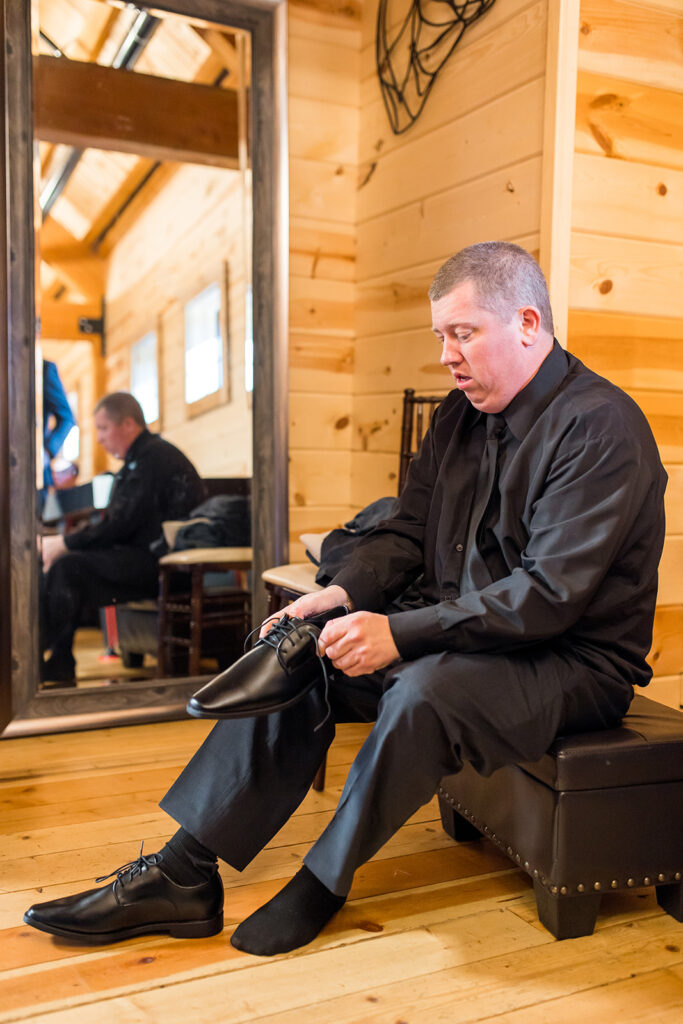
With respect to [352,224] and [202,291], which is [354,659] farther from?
[352,224]

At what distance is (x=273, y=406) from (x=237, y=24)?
111cm

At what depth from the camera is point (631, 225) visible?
220 cm

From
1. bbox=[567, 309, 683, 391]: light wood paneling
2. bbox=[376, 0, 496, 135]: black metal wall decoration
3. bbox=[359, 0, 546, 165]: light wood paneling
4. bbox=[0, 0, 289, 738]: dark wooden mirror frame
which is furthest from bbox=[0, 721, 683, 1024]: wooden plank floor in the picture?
bbox=[376, 0, 496, 135]: black metal wall decoration

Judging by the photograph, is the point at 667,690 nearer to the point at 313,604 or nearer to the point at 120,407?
the point at 313,604

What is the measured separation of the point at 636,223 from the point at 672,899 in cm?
149

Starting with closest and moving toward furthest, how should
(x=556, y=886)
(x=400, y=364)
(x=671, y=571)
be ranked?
(x=556, y=886) → (x=671, y=571) → (x=400, y=364)

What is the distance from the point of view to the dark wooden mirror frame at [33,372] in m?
2.47

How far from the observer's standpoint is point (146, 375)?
8.95ft

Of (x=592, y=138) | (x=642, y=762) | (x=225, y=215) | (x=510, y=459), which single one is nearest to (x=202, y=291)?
(x=225, y=215)

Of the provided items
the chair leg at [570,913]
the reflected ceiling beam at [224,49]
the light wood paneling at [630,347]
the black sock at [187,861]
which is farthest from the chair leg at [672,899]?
the reflected ceiling beam at [224,49]

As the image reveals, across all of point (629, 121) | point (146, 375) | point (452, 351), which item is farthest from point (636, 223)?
point (146, 375)

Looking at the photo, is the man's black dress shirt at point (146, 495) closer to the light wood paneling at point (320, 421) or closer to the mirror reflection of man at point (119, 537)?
the mirror reflection of man at point (119, 537)

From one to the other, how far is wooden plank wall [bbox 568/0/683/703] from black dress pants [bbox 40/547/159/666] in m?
1.42

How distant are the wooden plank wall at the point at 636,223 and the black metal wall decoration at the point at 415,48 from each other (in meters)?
0.41
